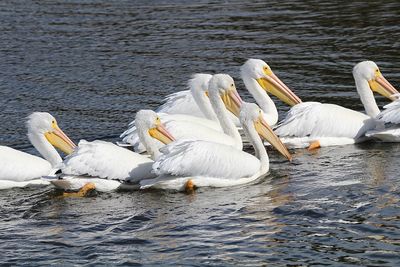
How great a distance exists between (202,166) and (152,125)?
0.77m

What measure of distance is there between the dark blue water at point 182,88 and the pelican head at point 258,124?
0.19 meters

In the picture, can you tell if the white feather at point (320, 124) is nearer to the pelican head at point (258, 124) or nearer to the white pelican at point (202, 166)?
the pelican head at point (258, 124)

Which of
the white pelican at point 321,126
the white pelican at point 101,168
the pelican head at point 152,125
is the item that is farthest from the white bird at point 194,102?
the white pelican at point 101,168

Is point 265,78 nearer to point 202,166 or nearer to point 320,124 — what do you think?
point 320,124

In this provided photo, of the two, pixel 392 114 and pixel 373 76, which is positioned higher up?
pixel 373 76

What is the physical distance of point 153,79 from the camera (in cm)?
1362

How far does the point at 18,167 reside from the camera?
30.2 ft

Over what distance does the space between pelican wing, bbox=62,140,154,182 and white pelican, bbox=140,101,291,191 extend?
135 millimetres

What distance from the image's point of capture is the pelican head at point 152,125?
938 centimetres

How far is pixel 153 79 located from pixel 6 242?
6200 mm

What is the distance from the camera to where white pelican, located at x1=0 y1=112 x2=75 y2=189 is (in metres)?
9.20

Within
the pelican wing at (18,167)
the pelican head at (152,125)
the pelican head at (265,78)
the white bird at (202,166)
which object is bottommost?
the white bird at (202,166)

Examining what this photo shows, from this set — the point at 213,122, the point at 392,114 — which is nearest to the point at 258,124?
the point at 213,122

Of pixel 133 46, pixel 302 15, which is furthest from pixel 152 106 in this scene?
pixel 302 15
